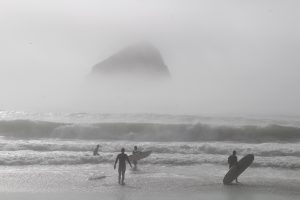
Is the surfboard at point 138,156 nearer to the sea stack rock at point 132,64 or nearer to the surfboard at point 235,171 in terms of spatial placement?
the surfboard at point 235,171

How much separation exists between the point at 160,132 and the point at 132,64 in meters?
96.4

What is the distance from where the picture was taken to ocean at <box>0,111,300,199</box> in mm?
18281

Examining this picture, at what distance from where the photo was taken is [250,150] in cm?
2800

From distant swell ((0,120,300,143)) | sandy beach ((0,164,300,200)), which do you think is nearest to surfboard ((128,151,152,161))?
sandy beach ((0,164,300,200))

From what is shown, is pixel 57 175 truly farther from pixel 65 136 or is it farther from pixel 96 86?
pixel 96 86

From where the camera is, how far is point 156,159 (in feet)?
81.8

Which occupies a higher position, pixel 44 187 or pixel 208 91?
pixel 208 91

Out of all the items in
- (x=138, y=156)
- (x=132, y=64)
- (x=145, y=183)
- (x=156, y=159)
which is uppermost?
(x=132, y=64)

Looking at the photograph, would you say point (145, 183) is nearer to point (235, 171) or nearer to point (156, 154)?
point (235, 171)

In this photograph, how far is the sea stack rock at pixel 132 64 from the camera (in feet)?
414

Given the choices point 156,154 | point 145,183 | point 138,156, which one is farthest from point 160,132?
point 145,183

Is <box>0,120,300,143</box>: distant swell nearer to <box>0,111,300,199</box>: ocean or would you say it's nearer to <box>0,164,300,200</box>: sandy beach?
<box>0,111,300,199</box>: ocean

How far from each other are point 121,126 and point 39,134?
676cm

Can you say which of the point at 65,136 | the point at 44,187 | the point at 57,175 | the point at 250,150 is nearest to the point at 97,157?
the point at 57,175
